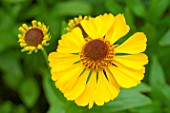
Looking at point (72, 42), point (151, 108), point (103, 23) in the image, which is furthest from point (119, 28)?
point (151, 108)

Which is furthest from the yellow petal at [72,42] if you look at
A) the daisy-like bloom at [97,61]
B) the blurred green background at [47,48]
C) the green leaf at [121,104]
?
the blurred green background at [47,48]

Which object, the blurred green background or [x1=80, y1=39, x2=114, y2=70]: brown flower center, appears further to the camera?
the blurred green background

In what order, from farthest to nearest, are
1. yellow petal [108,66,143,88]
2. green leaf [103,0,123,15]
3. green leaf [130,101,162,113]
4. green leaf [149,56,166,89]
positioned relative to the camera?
green leaf [103,0,123,15] → green leaf [149,56,166,89] → green leaf [130,101,162,113] → yellow petal [108,66,143,88]

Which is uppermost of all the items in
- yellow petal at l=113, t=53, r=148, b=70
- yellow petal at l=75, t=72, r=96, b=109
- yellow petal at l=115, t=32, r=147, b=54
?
yellow petal at l=115, t=32, r=147, b=54

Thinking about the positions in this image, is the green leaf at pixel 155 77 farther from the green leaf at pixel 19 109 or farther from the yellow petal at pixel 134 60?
the green leaf at pixel 19 109

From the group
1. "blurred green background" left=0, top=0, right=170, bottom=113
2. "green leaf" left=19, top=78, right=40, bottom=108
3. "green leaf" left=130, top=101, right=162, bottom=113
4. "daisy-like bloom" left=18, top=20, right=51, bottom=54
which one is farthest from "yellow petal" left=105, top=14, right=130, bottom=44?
"green leaf" left=19, top=78, right=40, bottom=108

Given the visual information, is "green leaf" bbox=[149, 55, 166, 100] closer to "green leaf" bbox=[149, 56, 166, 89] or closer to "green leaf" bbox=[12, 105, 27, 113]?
"green leaf" bbox=[149, 56, 166, 89]

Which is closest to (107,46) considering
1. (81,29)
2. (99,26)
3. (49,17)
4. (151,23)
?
(99,26)

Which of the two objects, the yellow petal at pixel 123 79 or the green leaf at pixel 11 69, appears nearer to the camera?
the yellow petal at pixel 123 79
